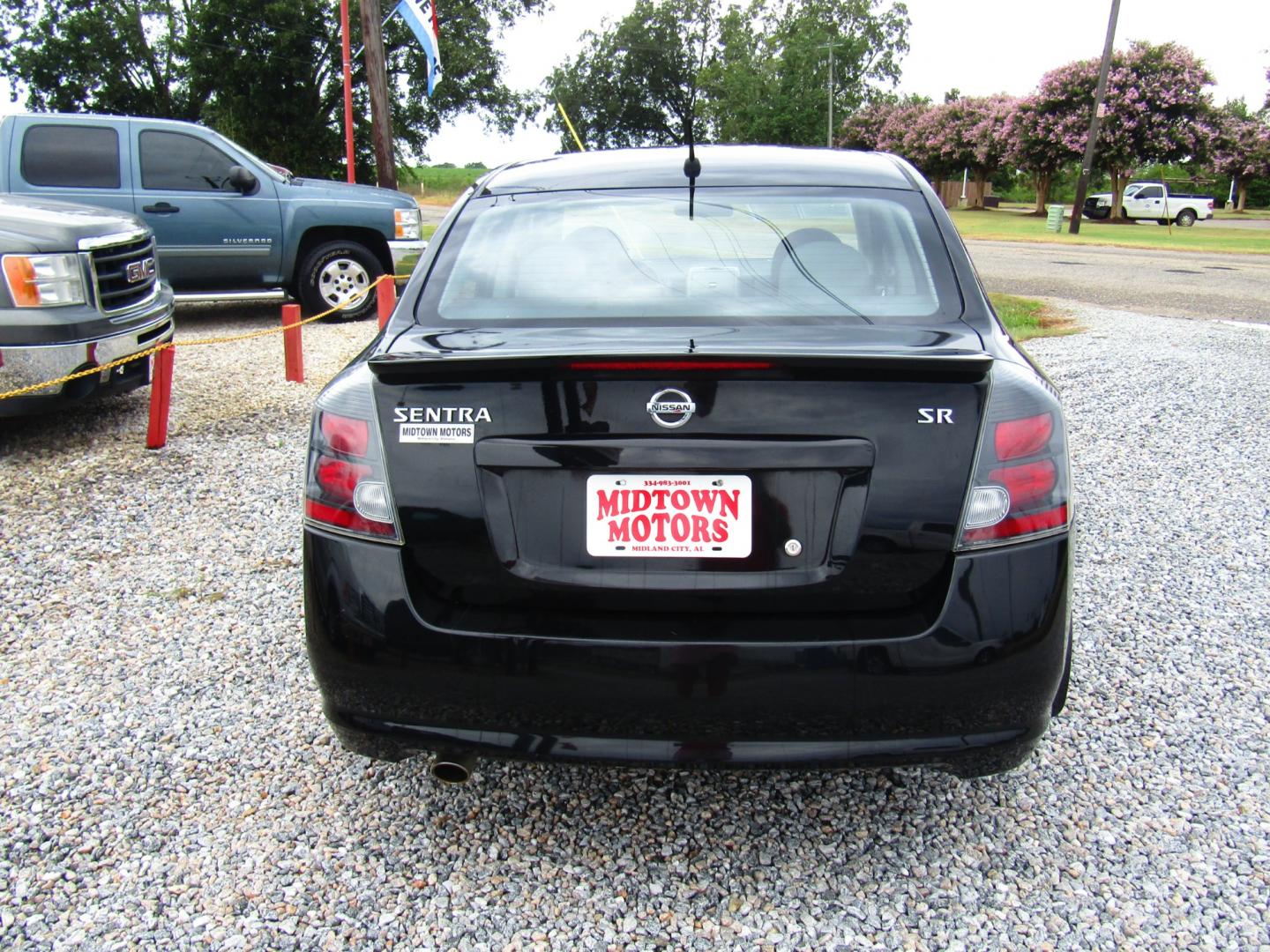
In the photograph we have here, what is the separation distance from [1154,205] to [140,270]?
1708 inches

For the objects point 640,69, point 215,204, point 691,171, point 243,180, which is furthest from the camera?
point 640,69

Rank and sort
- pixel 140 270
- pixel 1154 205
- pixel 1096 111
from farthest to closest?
pixel 1154 205 → pixel 1096 111 → pixel 140 270

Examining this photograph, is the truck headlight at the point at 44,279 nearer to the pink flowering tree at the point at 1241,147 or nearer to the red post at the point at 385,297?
the red post at the point at 385,297

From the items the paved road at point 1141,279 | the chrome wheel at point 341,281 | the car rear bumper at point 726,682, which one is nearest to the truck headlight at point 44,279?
the car rear bumper at point 726,682

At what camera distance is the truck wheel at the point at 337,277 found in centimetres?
1063

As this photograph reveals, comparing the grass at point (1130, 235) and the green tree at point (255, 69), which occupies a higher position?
the green tree at point (255, 69)

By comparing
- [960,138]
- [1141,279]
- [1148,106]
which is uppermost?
[1148,106]

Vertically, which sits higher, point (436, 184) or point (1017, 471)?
point (436, 184)

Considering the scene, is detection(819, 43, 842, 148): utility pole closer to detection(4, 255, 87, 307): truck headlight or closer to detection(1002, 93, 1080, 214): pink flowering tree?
detection(1002, 93, 1080, 214): pink flowering tree

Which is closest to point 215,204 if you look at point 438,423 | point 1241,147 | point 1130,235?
point 438,423

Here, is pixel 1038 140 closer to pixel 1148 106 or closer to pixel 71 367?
pixel 1148 106

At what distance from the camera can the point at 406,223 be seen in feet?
35.9

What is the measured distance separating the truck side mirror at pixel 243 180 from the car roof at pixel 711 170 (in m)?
7.65

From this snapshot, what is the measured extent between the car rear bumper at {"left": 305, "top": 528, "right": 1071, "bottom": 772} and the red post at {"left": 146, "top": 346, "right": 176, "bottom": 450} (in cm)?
437
